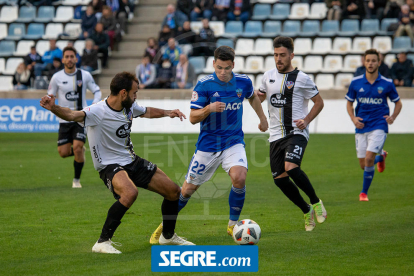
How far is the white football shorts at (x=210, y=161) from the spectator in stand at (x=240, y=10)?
18.4m

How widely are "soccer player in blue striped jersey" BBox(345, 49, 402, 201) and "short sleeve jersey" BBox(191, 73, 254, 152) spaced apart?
11.4 ft

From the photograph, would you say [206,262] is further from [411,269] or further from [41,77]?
[41,77]

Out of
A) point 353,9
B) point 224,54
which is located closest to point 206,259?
point 224,54

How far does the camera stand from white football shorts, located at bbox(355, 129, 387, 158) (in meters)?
9.67

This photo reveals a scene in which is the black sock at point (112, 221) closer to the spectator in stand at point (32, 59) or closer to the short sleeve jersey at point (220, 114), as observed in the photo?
the short sleeve jersey at point (220, 114)

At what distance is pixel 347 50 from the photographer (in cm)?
2275

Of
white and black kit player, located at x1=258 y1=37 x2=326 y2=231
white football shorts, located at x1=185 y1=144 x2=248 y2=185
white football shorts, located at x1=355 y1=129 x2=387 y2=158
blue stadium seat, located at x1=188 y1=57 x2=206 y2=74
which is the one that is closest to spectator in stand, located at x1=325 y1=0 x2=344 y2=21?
blue stadium seat, located at x1=188 y1=57 x2=206 y2=74

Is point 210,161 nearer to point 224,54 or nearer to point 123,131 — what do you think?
point 123,131

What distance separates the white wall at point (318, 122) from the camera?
62.1ft

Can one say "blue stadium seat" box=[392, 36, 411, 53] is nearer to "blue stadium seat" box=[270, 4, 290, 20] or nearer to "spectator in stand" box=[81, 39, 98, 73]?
"blue stadium seat" box=[270, 4, 290, 20]

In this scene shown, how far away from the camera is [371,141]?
9734mm

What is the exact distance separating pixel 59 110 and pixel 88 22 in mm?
19795

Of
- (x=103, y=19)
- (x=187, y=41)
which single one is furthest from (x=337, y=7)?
(x=103, y=19)

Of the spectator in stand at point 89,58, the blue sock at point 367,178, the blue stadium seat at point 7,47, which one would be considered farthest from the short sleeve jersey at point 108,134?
the blue stadium seat at point 7,47
